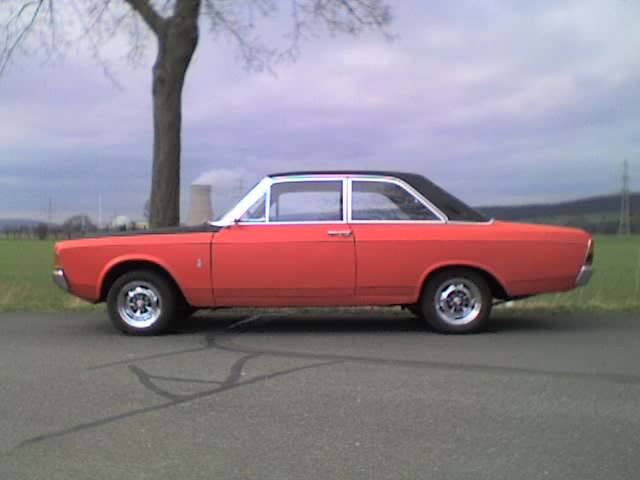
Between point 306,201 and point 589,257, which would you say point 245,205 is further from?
point 589,257

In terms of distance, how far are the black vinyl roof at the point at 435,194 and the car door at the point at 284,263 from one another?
23.9 inches

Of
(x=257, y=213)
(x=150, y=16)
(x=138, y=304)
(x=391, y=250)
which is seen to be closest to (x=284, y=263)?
(x=257, y=213)

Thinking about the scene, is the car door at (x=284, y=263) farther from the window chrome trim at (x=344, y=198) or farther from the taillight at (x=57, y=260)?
the taillight at (x=57, y=260)

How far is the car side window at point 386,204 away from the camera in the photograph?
7.71 meters

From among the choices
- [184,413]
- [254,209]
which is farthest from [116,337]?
[184,413]

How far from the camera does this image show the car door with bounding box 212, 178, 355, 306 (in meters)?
7.46

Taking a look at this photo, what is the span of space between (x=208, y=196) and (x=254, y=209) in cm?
510

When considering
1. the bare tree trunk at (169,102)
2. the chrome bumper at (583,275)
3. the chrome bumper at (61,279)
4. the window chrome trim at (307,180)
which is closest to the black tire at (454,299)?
the chrome bumper at (583,275)

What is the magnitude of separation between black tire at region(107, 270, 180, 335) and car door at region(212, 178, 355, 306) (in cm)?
63

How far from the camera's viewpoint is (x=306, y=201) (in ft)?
25.5

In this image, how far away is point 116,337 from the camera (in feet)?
25.2

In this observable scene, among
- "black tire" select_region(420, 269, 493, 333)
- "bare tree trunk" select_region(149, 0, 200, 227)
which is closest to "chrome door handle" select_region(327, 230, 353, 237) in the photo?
"black tire" select_region(420, 269, 493, 333)

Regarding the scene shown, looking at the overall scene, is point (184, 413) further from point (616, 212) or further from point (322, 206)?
point (616, 212)

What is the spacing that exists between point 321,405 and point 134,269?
3.67 meters
